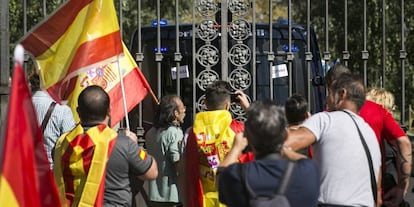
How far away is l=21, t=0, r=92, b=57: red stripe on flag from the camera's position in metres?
6.91

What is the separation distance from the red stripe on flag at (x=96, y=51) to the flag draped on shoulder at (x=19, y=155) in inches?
80.0

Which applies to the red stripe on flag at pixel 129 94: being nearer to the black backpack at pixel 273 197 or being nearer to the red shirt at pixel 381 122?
the red shirt at pixel 381 122

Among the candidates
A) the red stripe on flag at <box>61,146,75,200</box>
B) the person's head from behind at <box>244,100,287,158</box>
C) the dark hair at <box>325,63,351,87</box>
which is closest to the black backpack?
the person's head from behind at <box>244,100,287,158</box>

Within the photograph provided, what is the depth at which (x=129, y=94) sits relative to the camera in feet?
23.8

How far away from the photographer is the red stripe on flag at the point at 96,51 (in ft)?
22.9

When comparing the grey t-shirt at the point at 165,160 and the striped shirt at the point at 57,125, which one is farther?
the grey t-shirt at the point at 165,160

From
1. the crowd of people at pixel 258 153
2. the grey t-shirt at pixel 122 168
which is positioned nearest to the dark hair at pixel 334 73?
the crowd of people at pixel 258 153

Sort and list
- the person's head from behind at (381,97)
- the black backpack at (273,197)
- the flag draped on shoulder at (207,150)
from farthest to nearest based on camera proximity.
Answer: the person's head from behind at (381,97)
the flag draped on shoulder at (207,150)
the black backpack at (273,197)

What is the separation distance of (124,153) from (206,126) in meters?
1.09

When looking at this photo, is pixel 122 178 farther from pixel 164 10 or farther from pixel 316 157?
pixel 164 10

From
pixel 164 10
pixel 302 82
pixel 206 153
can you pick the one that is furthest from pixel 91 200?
pixel 164 10

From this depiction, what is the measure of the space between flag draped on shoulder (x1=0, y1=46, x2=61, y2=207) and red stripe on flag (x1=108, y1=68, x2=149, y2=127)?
7.13 ft

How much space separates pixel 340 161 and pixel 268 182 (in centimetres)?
110

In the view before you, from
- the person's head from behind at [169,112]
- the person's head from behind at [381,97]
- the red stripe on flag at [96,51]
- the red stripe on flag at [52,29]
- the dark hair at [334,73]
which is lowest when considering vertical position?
the person's head from behind at [169,112]
